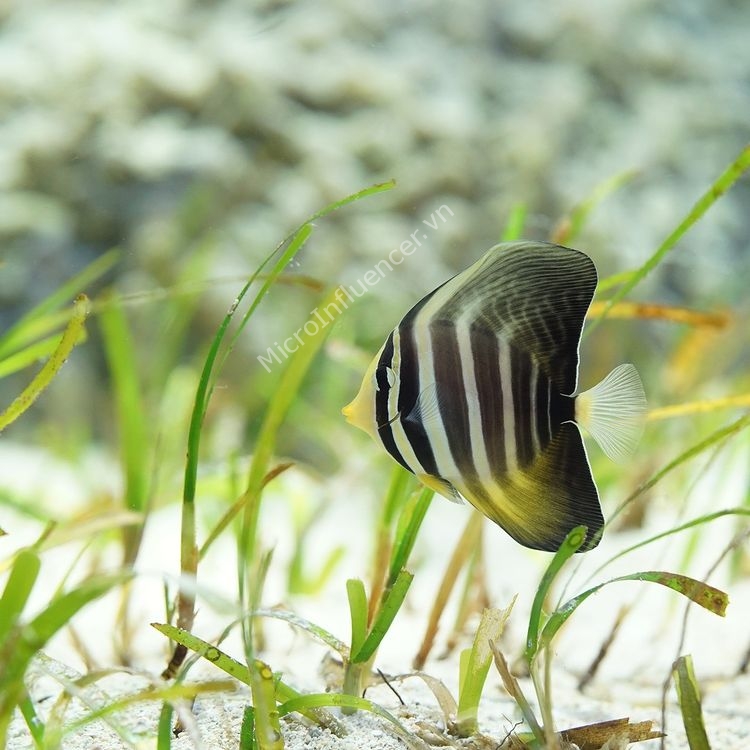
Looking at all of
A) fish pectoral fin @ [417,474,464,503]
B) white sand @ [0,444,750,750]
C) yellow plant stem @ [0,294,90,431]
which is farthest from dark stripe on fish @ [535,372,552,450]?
yellow plant stem @ [0,294,90,431]

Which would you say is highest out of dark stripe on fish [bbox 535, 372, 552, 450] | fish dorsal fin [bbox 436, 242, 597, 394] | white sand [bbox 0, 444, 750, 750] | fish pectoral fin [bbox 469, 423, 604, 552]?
fish dorsal fin [bbox 436, 242, 597, 394]

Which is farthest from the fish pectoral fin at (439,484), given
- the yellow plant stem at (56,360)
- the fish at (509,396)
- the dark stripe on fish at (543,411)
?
the yellow plant stem at (56,360)

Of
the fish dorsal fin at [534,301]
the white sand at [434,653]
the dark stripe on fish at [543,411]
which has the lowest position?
the white sand at [434,653]

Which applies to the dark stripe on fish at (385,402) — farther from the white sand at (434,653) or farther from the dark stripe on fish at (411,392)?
the white sand at (434,653)

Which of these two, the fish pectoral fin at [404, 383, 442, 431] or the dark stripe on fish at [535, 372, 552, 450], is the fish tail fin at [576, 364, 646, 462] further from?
the fish pectoral fin at [404, 383, 442, 431]

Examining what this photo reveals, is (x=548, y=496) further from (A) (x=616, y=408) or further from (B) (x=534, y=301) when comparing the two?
(B) (x=534, y=301)

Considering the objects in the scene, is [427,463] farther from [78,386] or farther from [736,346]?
[78,386]
